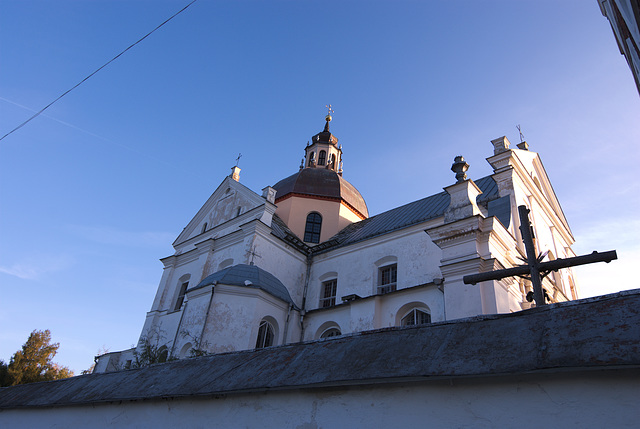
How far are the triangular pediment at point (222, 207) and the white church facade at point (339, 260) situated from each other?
66 mm

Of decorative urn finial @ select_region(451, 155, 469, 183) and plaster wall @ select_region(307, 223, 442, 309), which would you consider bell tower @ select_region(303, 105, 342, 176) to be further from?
decorative urn finial @ select_region(451, 155, 469, 183)

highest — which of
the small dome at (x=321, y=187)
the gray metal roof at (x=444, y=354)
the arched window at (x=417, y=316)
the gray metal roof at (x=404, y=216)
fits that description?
the small dome at (x=321, y=187)

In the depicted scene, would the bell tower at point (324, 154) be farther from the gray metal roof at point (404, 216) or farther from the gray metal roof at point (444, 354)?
the gray metal roof at point (444, 354)

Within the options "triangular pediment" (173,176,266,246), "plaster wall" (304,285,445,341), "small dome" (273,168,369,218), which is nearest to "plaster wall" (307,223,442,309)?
"plaster wall" (304,285,445,341)

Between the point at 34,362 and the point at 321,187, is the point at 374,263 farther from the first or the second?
the point at 34,362

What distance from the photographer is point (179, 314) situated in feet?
56.3

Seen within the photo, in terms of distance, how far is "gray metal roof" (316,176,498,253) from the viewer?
628 inches

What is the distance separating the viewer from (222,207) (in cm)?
2030

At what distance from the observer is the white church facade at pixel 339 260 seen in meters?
11.3

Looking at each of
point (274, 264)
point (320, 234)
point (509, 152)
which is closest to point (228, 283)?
point (274, 264)

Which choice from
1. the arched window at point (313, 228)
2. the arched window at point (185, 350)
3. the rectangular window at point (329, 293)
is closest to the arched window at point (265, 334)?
the arched window at point (185, 350)

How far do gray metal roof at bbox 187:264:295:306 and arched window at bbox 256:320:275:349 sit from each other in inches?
38.1

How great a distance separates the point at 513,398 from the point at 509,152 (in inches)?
520

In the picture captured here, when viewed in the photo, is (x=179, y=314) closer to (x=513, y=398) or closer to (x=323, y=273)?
(x=323, y=273)
